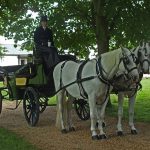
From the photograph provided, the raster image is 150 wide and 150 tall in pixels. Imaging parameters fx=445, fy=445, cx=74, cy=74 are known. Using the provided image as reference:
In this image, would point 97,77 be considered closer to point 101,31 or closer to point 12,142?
point 12,142

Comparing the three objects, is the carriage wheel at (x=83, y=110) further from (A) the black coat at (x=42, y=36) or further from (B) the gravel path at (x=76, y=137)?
(A) the black coat at (x=42, y=36)

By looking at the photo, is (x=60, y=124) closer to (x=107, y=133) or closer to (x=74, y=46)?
(x=107, y=133)

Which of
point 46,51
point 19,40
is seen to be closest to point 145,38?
point 46,51

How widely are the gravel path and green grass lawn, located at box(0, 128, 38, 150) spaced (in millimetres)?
192

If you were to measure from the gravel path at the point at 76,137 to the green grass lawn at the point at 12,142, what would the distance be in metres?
0.19

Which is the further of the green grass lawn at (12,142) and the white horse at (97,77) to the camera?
the white horse at (97,77)

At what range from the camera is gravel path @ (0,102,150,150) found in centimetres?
888

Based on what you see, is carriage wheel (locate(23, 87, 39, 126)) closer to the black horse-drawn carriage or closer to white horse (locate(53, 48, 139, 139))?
the black horse-drawn carriage

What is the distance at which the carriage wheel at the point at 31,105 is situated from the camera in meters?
11.6

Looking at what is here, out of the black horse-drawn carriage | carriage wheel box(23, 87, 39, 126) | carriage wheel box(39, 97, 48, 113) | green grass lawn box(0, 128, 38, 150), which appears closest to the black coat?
the black horse-drawn carriage

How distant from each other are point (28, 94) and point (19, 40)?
5190 mm

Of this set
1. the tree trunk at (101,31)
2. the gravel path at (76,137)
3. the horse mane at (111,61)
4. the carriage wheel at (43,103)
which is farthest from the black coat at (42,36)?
the tree trunk at (101,31)

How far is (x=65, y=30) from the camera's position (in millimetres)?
16594

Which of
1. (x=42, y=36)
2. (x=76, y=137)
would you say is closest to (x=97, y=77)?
(x=76, y=137)
